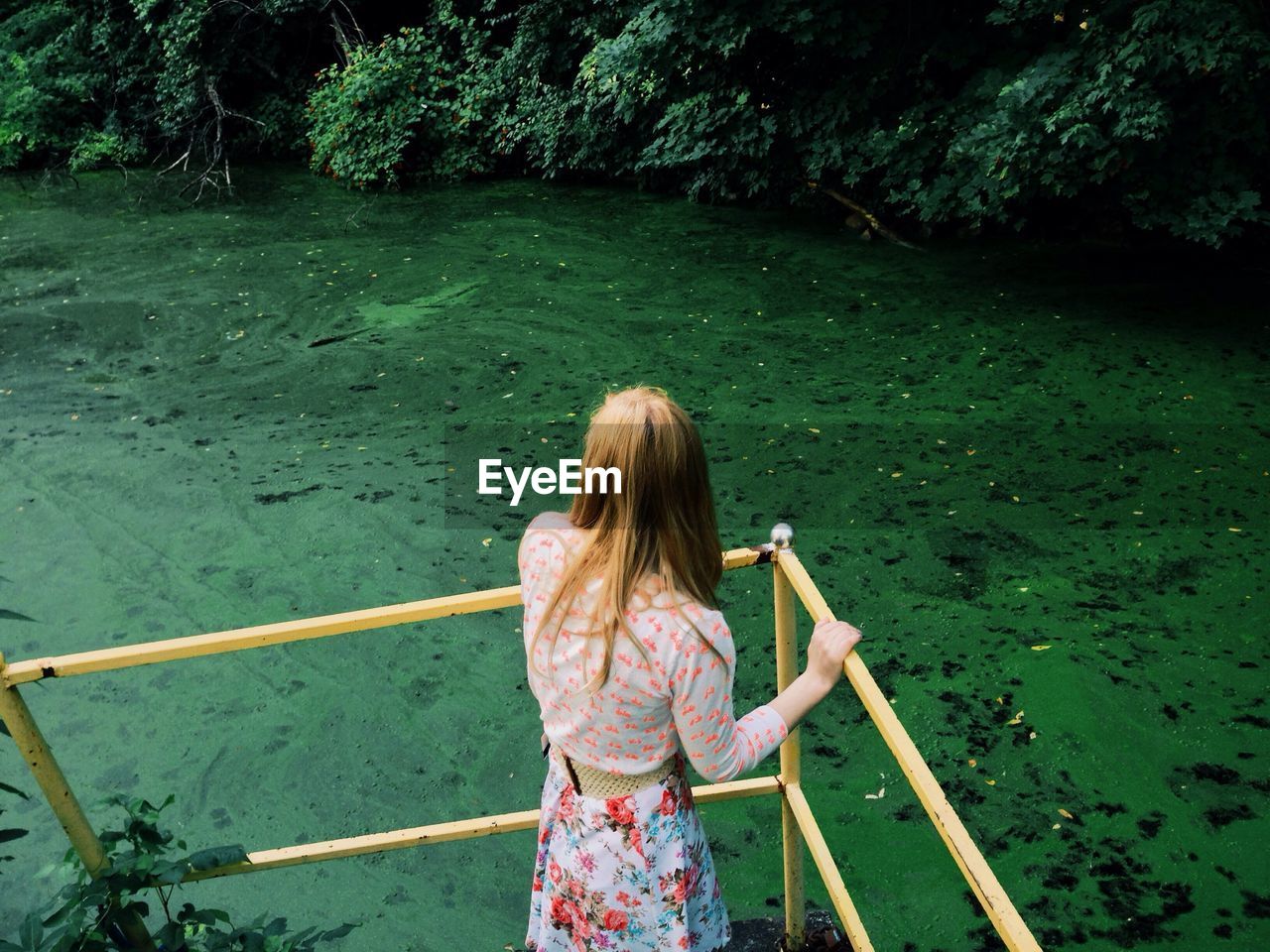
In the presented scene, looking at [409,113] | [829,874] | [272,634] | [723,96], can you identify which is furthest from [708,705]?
[409,113]

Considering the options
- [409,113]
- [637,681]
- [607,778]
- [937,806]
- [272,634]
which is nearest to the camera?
[937,806]

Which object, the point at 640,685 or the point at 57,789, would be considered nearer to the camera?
the point at 640,685

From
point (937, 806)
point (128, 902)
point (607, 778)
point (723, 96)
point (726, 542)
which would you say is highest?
point (723, 96)

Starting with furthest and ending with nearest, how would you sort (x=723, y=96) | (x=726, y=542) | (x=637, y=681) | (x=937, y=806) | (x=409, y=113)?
(x=409, y=113) < (x=723, y=96) < (x=726, y=542) < (x=637, y=681) < (x=937, y=806)

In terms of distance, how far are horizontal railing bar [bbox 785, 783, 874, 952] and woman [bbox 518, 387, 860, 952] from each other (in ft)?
0.66

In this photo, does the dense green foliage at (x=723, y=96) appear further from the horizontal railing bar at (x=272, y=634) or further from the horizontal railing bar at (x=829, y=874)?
the horizontal railing bar at (x=272, y=634)

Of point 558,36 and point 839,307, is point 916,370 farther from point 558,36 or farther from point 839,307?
point 558,36

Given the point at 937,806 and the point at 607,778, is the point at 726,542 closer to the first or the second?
the point at 607,778

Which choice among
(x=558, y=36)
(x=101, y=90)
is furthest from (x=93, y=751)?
(x=101, y=90)

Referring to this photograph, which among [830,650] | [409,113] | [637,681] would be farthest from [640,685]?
[409,113]

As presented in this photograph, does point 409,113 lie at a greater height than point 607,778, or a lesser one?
greater

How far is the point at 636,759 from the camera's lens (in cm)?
124

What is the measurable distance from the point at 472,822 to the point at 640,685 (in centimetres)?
59

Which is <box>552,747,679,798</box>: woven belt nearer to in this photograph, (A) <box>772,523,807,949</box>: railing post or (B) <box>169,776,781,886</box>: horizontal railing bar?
(A) <box>772,523,807,949</box>: railing post
